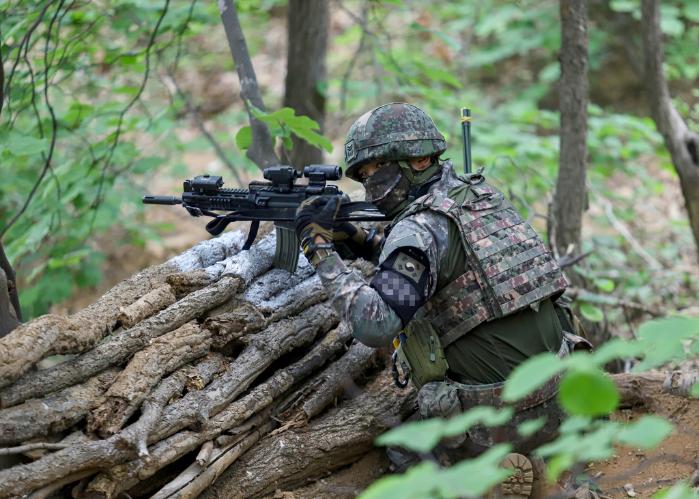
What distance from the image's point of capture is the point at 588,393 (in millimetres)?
1653

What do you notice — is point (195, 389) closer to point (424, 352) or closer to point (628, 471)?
point (424, 352)

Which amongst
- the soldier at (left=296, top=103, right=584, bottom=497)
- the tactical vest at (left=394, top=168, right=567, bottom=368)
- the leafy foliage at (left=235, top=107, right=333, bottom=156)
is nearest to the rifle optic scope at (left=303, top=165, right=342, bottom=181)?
the soldier at (left=296, top=103, right=584, bottom=497)

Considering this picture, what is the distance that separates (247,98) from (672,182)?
24.3ft

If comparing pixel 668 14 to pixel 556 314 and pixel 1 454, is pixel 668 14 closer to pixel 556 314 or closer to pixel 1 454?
pixel 556 314

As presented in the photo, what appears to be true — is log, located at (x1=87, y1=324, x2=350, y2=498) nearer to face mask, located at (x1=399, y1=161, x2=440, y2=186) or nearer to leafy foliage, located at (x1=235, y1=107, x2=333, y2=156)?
face mask, located at (x1=399, y1=161, x2=440, y2=186)

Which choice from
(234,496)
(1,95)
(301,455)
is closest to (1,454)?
(234,496)

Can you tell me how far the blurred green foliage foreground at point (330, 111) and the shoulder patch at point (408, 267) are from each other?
169 cm

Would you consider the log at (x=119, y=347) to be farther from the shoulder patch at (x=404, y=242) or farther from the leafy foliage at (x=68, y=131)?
the leafy foliage at (x=68, y=131)

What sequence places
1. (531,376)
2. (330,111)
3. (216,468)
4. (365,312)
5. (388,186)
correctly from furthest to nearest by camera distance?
1. (330,111)
2. (388,186)
3. (216,468)
4. (365,312)
5. (531,376)

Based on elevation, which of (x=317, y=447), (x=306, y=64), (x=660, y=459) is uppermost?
(x=306, y=64)

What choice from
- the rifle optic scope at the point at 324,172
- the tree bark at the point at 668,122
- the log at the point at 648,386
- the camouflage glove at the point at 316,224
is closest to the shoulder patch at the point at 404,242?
the camouflage glove at the point at 316,224

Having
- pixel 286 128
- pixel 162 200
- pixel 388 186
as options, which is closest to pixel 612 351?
pixel 388 186

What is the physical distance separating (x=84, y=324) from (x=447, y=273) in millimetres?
1757

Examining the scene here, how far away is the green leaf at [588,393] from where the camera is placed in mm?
1650
